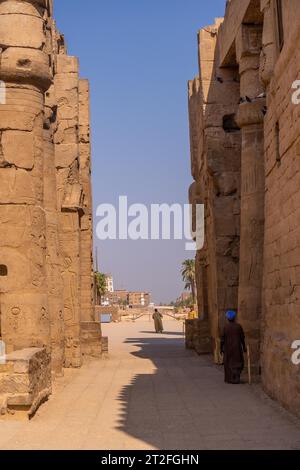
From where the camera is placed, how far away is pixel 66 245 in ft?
50.5

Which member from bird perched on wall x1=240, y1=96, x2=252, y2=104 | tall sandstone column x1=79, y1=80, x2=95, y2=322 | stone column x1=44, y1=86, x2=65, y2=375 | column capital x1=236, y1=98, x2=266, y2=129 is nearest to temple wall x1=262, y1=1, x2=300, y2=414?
column capital x1=236, y1=98, x2=266, y2=129

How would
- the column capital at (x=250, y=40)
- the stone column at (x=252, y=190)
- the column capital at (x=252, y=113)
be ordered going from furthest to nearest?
the column capital at (x=250, y=40) → the column capital at (x=252, y=113) → the stone column at (x=252, y=190)

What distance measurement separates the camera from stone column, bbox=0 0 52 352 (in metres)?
9.53

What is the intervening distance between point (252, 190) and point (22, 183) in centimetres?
456

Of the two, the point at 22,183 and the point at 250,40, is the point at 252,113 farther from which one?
the point at 22,183

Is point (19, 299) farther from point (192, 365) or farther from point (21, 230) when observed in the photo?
point (192, 365)

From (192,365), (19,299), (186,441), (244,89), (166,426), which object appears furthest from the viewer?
(192,365)

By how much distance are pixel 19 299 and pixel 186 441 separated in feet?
13.6

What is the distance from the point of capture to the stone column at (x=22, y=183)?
953 centimetres

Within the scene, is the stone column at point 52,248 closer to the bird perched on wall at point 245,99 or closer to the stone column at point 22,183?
the stone column at point 22,183

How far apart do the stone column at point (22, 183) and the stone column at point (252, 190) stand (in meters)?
3.96

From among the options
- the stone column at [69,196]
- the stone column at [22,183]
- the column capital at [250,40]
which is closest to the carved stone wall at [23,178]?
the stone column at [22,183]

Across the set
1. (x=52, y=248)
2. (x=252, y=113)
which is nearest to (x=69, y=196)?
(x=52, y=248)
